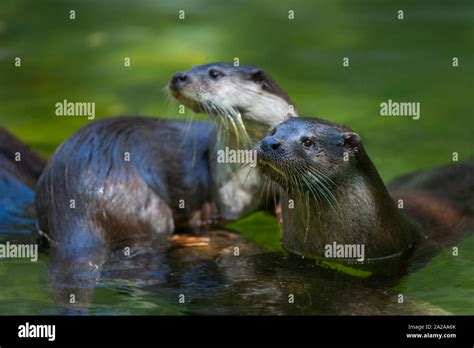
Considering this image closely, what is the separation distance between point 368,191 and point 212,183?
4.19 ft

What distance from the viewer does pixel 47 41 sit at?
10352 mm

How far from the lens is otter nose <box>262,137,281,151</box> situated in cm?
536

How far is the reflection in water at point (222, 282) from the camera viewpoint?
5160 millimetres

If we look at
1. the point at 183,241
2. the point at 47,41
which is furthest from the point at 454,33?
the point at 183,241

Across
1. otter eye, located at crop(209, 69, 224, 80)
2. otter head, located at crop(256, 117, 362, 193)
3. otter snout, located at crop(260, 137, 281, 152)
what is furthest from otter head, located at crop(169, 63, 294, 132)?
otter snout, located at crop(260, 137, 281, 152)

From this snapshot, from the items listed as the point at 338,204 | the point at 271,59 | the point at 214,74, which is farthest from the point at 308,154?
the point at 271,59

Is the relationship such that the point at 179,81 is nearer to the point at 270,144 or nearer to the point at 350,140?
the point at 270,144

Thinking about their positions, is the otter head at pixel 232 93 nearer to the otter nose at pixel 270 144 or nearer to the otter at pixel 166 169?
the otter at pixel 166 169

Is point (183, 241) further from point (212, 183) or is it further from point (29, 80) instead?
point (29, 80)

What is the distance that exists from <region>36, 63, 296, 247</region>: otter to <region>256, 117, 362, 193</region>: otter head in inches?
29.8

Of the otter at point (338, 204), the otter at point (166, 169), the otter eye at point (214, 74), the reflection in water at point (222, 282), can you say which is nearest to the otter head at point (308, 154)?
the otter at point (338, 204)
